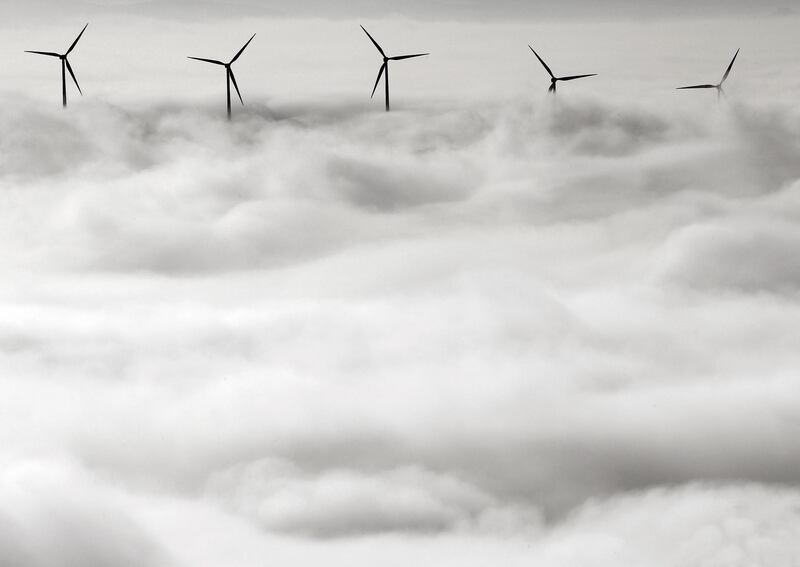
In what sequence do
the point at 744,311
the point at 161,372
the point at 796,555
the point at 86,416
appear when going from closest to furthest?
the point at 796,555 < the point at 86,416 < the point at 161,372 < the point at 744,311

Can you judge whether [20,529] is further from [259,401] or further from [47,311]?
[47,311]

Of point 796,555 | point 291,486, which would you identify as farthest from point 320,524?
point 796,555

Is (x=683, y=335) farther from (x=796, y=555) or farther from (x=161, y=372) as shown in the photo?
(x=796, y=555)

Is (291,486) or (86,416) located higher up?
(86,416)

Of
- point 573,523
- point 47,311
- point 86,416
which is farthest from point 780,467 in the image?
point 47,311

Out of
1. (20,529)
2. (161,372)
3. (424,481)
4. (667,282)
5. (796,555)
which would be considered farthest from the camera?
(667,282)

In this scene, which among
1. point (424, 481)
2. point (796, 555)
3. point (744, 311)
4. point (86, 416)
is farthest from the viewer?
point (744, 311)

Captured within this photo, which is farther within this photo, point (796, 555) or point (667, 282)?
point (667, 282)

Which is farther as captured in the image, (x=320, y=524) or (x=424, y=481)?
(x=424, y=481)

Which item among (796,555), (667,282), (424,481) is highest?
(667,282)
